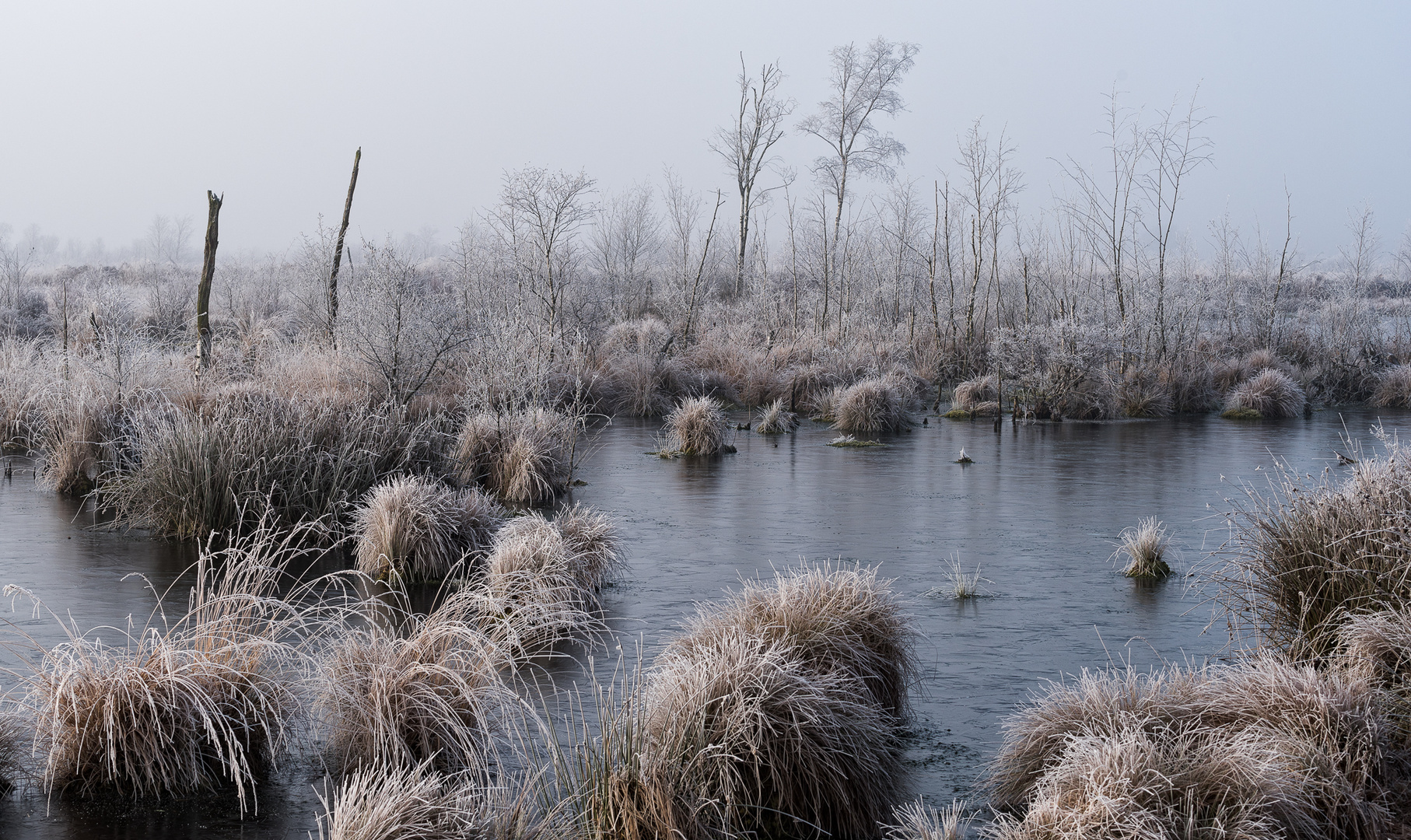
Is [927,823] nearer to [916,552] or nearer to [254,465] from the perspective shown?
[916,552]

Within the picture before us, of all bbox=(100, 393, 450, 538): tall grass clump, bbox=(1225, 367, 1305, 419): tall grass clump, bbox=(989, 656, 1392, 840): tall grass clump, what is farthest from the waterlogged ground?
bbox=(1225, 367, 1305, 419): tall grass clump

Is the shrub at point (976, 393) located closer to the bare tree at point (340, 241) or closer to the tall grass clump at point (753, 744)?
the bare tree at point (340, 241)

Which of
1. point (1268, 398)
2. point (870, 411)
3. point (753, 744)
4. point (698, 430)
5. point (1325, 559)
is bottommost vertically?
point (753, 744)

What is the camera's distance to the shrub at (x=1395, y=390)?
83.8 ft

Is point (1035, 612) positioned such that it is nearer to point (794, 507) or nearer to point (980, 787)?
point (980, 787)

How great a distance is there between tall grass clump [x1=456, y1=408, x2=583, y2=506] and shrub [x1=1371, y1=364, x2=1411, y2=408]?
21286 millimetres

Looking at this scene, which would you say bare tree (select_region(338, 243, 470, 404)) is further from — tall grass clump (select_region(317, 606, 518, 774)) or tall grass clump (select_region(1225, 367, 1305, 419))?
tall grass clump (select_region(1225, 367, 1305, 419))

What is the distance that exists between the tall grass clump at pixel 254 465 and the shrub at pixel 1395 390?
77.2 feet

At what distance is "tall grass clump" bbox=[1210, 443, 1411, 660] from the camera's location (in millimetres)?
5559

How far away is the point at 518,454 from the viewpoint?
12703mm

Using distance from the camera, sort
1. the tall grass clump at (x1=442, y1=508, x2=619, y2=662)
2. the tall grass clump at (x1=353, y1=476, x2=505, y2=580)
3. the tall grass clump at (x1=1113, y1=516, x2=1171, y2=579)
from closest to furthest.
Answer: the tall grass clump at (x1=442, y1=508, x2=619, y2=662) < the tall grass clump at (x1=353, y1=476, x2=505, y2=580) < the tall grass clump at (x1=1113, y1=516, x2=1171, y2=579)

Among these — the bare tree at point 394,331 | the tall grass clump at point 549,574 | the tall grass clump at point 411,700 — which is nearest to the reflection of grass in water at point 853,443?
the bare tree at point 394,331

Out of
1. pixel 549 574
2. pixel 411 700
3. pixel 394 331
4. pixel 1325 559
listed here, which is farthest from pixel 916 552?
pixel 394 331

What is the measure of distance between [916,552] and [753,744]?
614 cm
